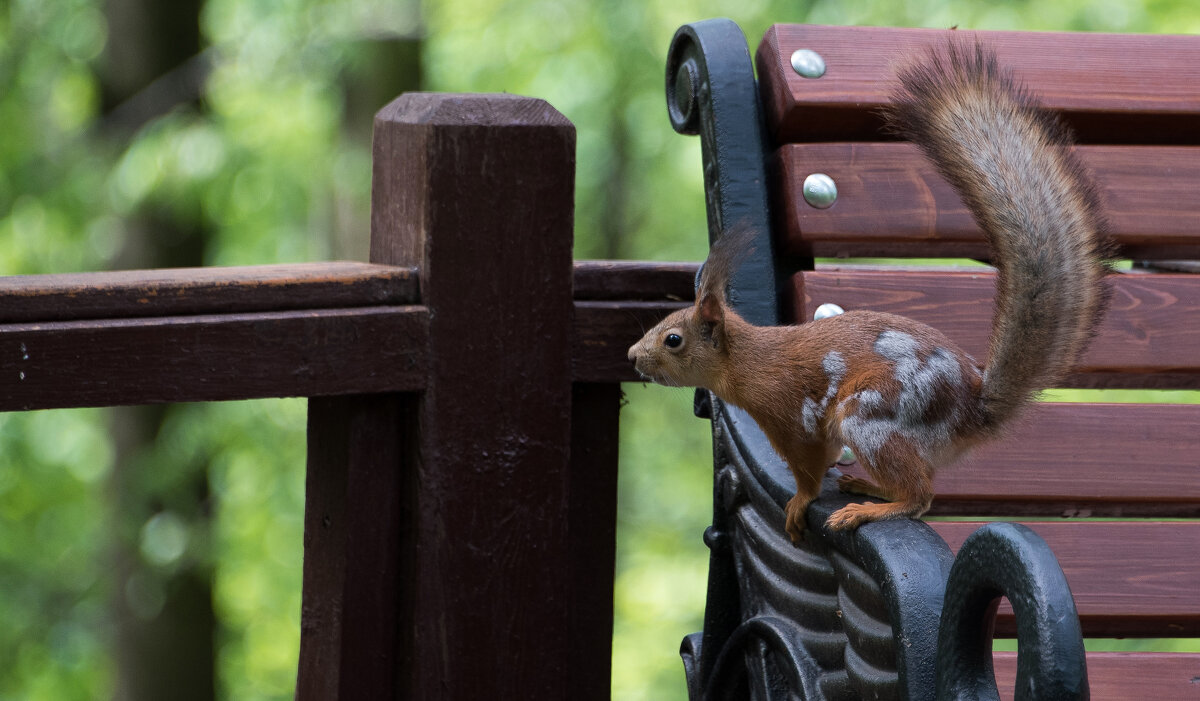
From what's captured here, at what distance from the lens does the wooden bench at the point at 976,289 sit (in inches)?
59.8

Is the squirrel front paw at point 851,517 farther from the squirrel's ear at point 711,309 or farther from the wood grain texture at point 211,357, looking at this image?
the wood grain texture at point 211,357

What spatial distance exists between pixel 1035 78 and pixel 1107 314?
0.36 m

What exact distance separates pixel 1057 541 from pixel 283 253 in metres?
6.32

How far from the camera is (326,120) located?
283 inches

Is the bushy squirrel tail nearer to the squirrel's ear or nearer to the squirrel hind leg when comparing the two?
the squirrel hind leg

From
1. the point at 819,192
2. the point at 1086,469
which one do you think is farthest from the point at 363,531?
the point at 1086,469

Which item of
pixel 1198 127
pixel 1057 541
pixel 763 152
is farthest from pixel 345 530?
pixel 1198 127

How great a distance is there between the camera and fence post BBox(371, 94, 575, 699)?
4.56 feet

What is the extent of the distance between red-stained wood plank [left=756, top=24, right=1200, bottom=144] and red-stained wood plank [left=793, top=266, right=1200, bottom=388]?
0.73 ft

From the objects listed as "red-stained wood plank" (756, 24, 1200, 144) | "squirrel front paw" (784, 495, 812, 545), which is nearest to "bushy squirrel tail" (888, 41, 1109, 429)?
"squirrel front paw" (784, 495, 812, 545)

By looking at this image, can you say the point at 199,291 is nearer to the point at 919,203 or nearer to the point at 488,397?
the point at 488,397

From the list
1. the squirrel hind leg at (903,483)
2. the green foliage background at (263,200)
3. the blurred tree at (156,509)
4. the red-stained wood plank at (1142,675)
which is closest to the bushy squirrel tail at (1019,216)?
the squirrel hind leg at (903,483)

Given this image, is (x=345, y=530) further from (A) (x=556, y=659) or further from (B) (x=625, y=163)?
(B) (x=625, y=163)

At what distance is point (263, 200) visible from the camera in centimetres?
559
